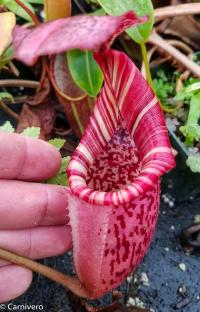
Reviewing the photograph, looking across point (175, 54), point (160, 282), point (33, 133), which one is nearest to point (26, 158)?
point (33, 133)

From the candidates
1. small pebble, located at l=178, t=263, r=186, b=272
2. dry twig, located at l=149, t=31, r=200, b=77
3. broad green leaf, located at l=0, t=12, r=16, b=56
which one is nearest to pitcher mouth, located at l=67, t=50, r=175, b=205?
broad green leaf, located at l=0, t=12, r=16, b=56

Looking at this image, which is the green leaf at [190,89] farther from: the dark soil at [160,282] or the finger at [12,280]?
the finger at [12,280]

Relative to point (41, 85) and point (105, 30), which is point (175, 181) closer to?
point (41, 85)

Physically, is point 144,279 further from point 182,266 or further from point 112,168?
point 112,168

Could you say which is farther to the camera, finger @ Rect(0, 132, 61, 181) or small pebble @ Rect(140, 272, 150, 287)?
small pebble @ Rect(140, 272, 150, 287)

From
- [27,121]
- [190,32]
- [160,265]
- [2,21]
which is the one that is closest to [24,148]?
[2,21]

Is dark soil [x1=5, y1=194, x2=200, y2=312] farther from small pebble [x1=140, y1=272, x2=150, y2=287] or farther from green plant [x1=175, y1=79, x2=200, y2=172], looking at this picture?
green plant [x1=175, y1=79, x2=200, y2=172]
